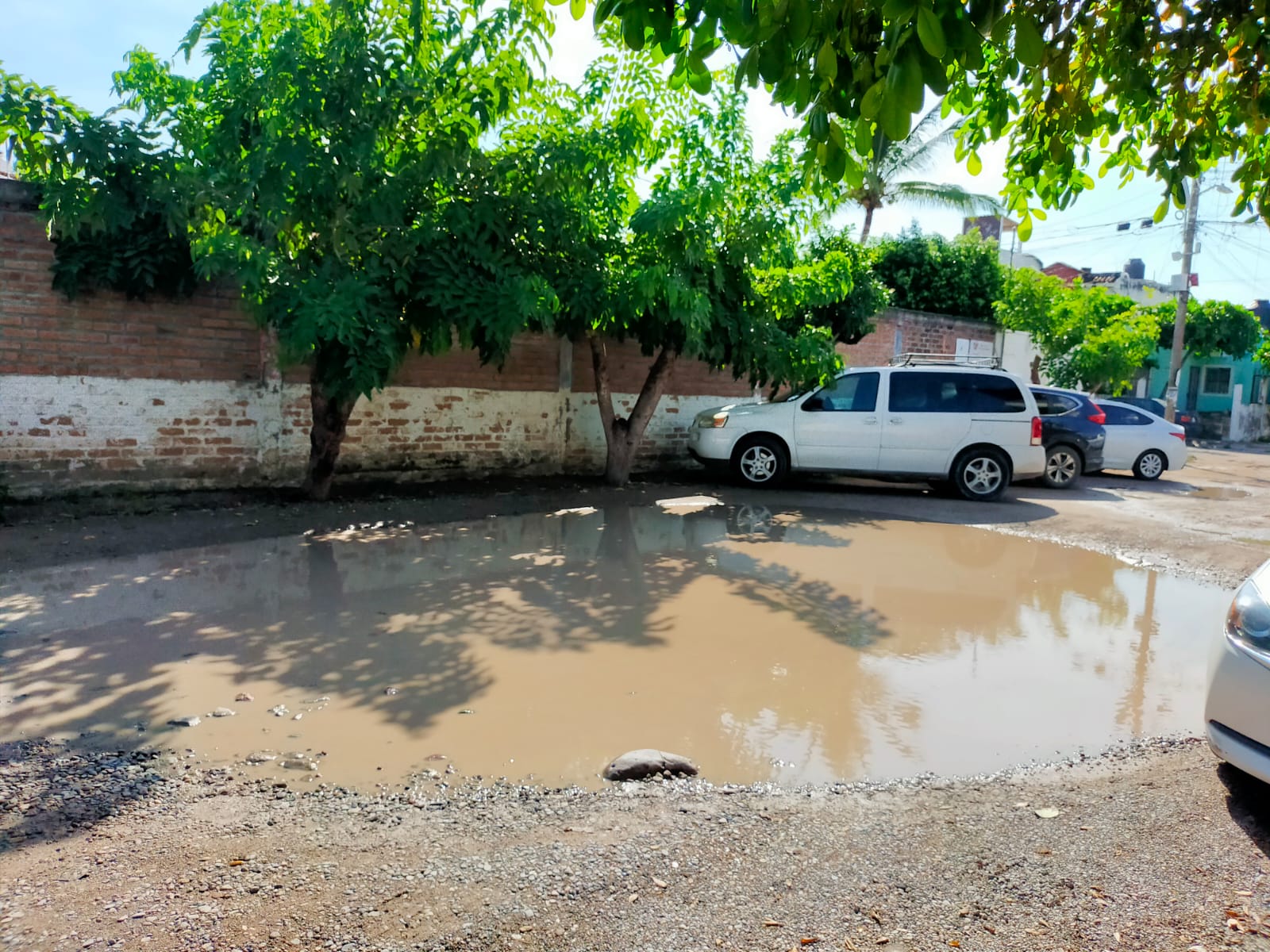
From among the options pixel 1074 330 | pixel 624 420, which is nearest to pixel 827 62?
pixel 624 420

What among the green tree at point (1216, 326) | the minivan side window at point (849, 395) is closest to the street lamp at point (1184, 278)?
the green tree at point (1216, 326)

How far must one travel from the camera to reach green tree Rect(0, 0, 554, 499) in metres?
8.02

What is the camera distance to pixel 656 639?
230 inches

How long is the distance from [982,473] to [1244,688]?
9.00 metres

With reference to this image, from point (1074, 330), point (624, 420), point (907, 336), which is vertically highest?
point (1074, 330)

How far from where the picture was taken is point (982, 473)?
1225 centimetres

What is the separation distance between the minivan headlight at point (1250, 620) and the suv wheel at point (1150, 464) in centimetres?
1316

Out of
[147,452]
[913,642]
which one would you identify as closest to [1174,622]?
[913,642]

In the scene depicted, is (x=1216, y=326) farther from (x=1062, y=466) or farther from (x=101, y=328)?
(x=101, y=328)

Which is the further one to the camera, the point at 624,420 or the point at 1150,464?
the point at 1150,464

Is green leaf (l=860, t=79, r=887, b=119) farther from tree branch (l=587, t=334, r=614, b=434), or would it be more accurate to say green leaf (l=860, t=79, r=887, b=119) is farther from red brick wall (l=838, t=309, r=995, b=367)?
red brick wall (l=838, t=309, r=995, b=367)

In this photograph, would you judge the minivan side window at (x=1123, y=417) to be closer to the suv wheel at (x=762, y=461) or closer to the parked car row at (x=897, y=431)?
the parked car row at (x=897, y=431)

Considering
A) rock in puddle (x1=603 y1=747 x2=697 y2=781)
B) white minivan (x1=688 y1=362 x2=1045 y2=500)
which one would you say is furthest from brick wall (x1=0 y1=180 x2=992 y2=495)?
rock in puddle (x1=603 y1=747 x2=697 y2=781)

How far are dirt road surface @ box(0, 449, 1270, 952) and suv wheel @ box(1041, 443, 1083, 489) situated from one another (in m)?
10.5
